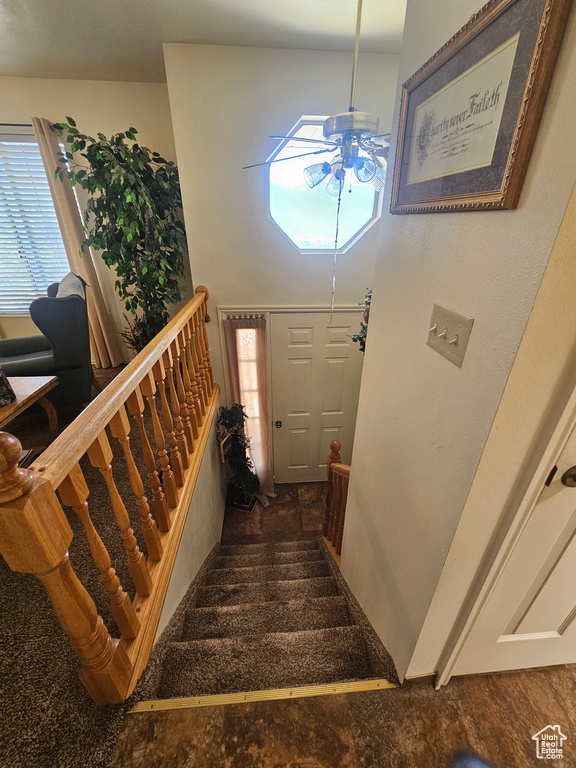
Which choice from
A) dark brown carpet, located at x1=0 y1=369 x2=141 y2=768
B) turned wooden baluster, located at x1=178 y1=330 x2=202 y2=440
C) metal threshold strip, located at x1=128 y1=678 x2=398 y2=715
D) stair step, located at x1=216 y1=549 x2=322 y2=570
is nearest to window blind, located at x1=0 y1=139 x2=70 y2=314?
turned wooden baluster, located at x1=178 y1=330 x2=202 y2=440

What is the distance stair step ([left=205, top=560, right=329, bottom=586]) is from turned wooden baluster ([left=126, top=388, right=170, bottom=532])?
959mm

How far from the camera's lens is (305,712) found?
99 cm

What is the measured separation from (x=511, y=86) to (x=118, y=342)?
3822 millimetres

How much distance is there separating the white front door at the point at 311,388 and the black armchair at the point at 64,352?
1.50 m

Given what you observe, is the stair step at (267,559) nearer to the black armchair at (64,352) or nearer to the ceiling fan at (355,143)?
the black armchair at (64,352)

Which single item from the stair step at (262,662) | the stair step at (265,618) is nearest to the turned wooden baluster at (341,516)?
the stair step at (265,618)

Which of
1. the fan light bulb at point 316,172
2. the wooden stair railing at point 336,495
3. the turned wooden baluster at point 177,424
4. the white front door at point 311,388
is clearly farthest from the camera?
the white front door at point 311,388

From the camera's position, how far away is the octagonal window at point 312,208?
8.33 feet

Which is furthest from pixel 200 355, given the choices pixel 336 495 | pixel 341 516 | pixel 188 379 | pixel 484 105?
pixel 484 105

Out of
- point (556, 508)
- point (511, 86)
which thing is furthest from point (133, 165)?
point (556, 508)

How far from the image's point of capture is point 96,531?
0.92m

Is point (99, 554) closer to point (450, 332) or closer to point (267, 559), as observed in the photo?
point (450, 332)

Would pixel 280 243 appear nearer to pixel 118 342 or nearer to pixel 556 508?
pixel 118 342

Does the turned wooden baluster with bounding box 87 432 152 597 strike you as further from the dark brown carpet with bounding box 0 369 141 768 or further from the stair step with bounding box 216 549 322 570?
the stair step with bounding box 216 549 322 570
